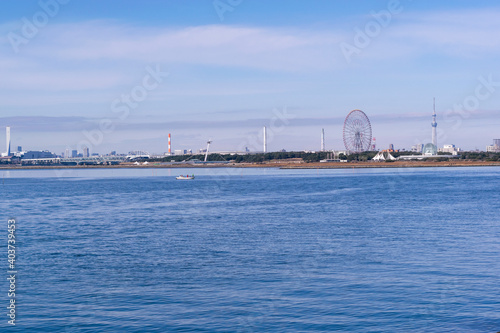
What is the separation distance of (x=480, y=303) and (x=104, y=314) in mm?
11793

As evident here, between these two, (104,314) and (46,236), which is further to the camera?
(46,236)

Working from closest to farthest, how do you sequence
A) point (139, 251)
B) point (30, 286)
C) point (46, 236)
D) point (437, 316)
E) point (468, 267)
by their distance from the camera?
point (437, 316)
point (30, 286)
point (468, 267)
point (139, 251)
point (46, 236)

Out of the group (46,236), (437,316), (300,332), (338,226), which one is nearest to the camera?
(300,332)

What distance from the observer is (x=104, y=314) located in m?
18.0

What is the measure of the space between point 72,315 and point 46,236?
1769cm

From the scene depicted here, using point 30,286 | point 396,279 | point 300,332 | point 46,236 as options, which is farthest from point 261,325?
point 46,236

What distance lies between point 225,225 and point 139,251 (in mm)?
11500

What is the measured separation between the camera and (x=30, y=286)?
21.2 meters

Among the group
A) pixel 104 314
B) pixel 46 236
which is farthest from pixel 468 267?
pixel 46 236

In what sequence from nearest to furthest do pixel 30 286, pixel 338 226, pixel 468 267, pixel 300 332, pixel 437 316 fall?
pixel 300 332, pixel 437 316, pixel 30 286, pixel 468 267, pixel 338 226

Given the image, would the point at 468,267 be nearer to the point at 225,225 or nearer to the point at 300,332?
the point at 300,332

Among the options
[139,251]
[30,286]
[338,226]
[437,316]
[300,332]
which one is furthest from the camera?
[338,226]

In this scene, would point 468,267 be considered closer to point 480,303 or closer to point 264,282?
point 480,303

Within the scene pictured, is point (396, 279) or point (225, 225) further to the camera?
point (225, 225)
